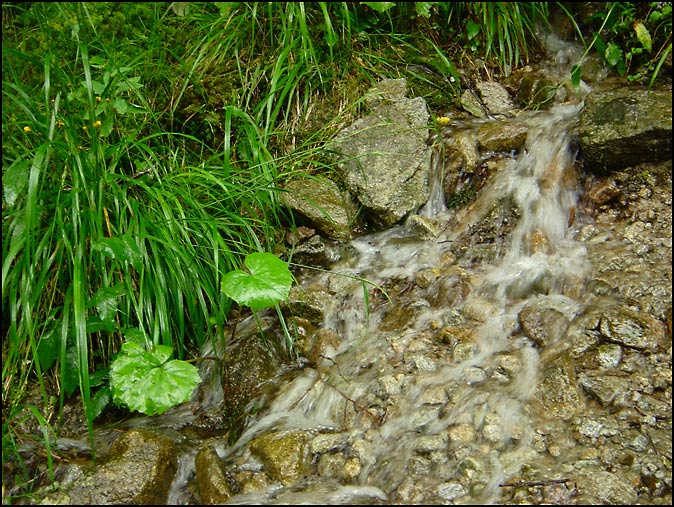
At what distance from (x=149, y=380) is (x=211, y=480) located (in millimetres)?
444

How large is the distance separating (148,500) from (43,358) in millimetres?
765

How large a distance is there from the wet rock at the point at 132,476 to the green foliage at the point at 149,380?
0.46 ft

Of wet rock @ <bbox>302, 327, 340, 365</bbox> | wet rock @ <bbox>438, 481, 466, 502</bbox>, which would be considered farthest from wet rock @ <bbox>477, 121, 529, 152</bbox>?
wet rock @ <bbox>438, 481, 466, 502</bbox>

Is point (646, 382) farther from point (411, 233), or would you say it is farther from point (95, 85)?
point (95, 85)

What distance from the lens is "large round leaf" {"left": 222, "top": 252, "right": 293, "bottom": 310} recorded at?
2.39m

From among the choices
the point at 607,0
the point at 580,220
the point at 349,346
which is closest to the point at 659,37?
the point at 607,0

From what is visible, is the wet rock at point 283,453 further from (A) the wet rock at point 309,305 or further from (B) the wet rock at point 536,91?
(B) the wet rock at point 536,91

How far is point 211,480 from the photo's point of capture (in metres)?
2.24

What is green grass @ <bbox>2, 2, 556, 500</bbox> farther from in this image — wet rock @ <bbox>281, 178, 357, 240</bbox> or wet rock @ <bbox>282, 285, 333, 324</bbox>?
wet rock @ <bbox>282, 285, 333, 324</bbox>

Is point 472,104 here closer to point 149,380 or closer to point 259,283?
point 259,283

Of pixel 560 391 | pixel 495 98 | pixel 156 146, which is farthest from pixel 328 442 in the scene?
pixel 495 98

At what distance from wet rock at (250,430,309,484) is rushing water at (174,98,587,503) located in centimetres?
5

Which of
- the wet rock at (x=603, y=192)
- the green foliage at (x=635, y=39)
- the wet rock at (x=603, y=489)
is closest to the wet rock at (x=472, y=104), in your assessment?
the green foliage at (x=635, y=39)

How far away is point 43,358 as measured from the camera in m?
2.53
